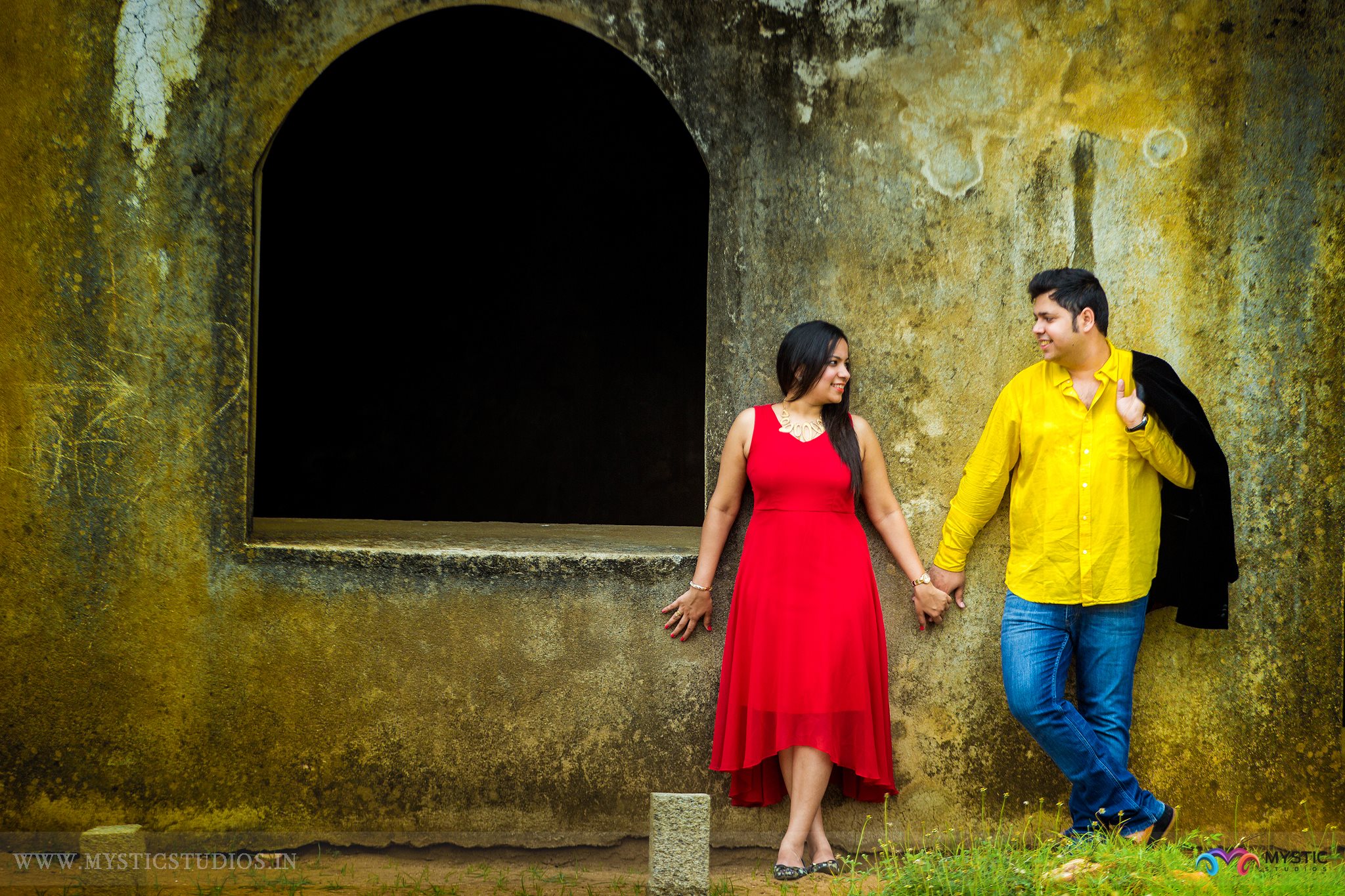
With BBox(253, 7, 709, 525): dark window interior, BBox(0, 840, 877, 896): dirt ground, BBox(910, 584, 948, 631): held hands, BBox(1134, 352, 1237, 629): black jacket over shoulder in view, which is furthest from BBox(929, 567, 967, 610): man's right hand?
BBox(253, 7, 709, 525): dark window interior

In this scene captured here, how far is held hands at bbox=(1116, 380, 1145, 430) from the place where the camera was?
3.64 m

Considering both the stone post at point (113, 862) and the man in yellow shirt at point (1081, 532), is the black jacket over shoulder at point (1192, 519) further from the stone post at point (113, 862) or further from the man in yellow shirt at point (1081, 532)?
the stone post at point (113, 862)

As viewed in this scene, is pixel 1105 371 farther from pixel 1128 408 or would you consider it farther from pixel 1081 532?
pixel 1081 532

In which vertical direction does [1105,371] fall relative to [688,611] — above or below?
above

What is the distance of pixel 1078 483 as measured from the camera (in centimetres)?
371

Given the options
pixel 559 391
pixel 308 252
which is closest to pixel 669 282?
pixel 559 391

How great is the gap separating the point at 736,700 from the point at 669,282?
6.50 m

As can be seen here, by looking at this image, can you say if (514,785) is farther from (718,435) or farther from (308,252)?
(308,252)

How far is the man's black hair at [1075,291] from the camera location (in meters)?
3.67

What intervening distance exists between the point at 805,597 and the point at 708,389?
2.94ft

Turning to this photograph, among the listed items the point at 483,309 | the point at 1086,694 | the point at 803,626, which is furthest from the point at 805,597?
the point at 483,309

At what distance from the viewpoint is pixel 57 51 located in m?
3.81

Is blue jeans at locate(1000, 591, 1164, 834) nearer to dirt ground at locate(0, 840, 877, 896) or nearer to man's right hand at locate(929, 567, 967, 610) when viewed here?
man's right hand at locate(929, 567, 967, 610)

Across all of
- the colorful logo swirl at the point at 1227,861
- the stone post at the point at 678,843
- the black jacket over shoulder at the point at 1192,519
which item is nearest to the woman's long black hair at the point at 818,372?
the black jacket over shoulder at the point at 1192,519
